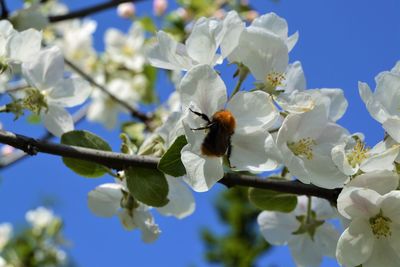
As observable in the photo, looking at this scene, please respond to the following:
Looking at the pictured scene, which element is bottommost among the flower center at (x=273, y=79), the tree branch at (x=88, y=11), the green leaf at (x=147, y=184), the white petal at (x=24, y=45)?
the tree branch at (x=88, y=11)

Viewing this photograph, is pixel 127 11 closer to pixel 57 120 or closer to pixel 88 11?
pixel 88 11

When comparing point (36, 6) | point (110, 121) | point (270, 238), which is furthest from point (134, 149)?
point (110, 121)

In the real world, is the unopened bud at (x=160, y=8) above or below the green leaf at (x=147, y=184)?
below

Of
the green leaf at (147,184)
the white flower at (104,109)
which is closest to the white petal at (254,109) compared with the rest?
the green leaf at (147,184)

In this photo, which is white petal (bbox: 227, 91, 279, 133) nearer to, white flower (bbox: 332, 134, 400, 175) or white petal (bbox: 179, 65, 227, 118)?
white petal (bbox: 179, 65, 227, 118)

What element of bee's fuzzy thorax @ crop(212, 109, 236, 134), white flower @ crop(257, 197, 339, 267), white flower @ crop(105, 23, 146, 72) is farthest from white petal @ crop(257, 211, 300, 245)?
white flower @ crop(105, 23, 146, 72)

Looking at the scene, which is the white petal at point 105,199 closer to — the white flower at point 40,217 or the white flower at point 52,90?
the white flower at point 52,90
